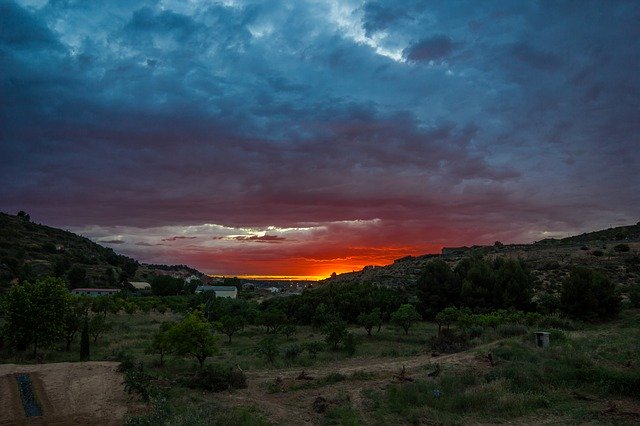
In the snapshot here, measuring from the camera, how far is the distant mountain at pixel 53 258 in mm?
92188

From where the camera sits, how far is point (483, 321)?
33.2 meters

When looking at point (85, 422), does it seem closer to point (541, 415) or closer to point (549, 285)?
point (541, 415)

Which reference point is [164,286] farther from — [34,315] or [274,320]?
[34,315]

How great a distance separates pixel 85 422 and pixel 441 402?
44.2ft

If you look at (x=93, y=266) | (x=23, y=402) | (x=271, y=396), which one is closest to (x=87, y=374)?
(x=23, y=402)

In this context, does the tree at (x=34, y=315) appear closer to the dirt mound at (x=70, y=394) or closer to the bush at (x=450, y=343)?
the dirt mound at (x=70, y=394)

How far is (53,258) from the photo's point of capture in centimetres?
11106

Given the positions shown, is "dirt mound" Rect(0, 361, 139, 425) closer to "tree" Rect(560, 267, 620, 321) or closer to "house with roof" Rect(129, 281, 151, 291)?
"tree" Rect(560, 267, 620, 321)

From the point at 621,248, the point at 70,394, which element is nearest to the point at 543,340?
the point at 70,394

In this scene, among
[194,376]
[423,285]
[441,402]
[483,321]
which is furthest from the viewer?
[423,285]

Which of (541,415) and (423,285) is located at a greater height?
(423,285)

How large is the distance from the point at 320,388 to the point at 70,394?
36.8 feet

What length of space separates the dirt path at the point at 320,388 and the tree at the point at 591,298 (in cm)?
1795

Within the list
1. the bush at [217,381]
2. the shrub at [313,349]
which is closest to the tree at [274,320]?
the shrub at [313,349]
